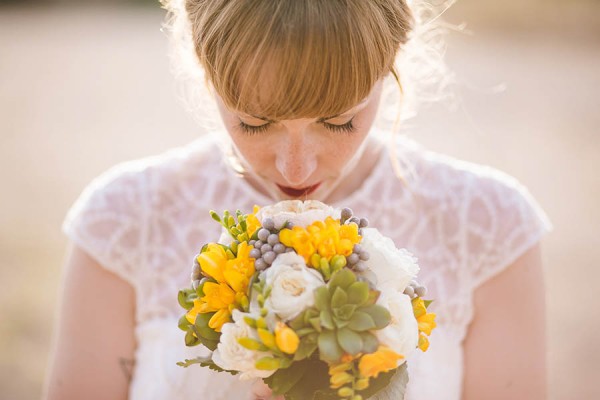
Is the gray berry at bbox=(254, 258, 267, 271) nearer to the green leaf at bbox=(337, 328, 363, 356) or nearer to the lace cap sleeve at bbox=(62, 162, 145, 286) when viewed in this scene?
the green leaf at bbox=(337, 328, 363, 356)

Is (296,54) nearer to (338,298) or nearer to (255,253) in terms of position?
(255,253)

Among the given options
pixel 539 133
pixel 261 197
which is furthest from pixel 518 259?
pixel 539 133

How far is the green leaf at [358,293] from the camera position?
156cm

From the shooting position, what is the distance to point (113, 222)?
8.24 ft

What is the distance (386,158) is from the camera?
2.65 m

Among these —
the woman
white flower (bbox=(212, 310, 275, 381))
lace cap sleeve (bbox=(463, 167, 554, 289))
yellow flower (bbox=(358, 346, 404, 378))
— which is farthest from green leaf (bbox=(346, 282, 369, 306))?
lace cap sleeve (bbox=(463, 167, 554, 289))

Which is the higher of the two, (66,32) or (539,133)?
(539,133)

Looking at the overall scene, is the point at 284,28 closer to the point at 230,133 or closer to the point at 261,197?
the point at 230,133

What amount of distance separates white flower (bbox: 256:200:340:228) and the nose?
0.78ft

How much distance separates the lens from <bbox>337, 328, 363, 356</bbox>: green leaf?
1518mm

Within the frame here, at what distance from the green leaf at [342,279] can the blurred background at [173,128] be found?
6.82 ft

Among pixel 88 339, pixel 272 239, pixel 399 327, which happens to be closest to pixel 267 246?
pixel 272 239

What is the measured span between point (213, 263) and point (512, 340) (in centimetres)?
121

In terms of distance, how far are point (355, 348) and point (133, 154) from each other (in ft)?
27.0
